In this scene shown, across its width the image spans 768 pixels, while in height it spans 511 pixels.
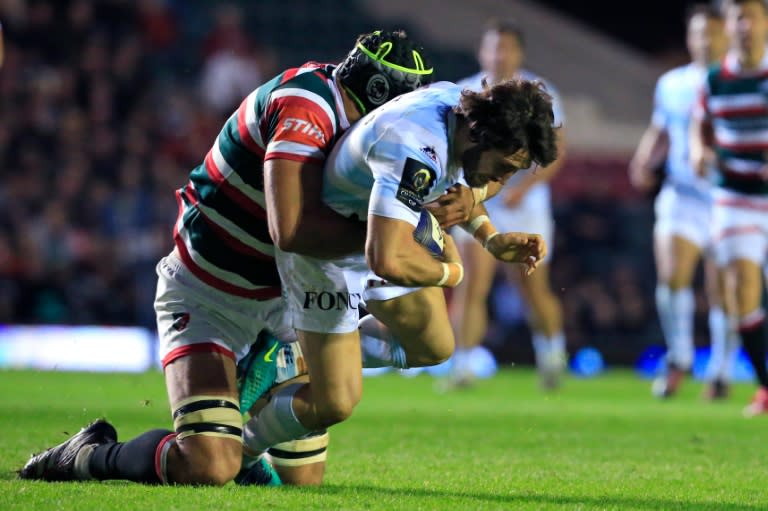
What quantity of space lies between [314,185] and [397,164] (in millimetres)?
509

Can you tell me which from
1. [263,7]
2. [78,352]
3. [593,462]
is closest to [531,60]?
[263,7]

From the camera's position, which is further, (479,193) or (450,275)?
(479,193)

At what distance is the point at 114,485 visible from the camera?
15.7 ft

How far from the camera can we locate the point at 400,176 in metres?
4.35

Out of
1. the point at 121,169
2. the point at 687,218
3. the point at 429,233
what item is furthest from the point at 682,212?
the point at 121,169

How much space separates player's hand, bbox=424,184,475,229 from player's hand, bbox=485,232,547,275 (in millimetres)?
174

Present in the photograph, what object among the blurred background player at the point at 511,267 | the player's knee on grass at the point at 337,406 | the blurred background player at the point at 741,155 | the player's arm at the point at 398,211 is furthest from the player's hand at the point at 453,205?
the blurred background player at the point at 511,267

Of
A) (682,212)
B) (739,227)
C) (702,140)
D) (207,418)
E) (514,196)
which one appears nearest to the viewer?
(207,418)

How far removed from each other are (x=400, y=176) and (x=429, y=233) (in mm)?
372

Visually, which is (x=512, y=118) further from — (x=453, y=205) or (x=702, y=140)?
(x=702, y=140)

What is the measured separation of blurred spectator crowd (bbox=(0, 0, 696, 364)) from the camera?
1434 centimetres

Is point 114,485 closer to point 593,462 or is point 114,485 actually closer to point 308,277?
point 308,277

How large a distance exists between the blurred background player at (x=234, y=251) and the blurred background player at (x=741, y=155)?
4747 mm

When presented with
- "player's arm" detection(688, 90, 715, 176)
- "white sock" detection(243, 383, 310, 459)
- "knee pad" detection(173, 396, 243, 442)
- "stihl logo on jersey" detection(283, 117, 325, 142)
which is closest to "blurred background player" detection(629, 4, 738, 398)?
"player's arm" detection(688, 90, 715, 176)
